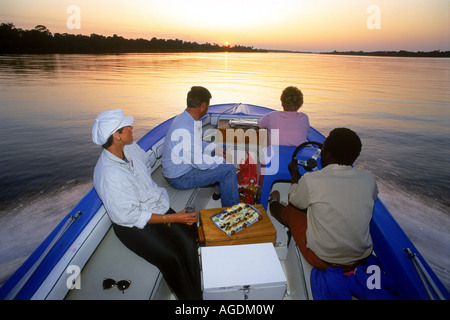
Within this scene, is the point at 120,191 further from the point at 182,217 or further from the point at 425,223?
the point at 425,223

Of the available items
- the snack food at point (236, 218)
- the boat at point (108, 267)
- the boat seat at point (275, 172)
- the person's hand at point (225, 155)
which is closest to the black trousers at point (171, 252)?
the boat at point (108, 267)

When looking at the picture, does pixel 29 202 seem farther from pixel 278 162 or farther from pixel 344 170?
pixel 344 170

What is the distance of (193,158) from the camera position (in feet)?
7.80

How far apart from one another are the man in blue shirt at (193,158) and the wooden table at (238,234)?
53cm

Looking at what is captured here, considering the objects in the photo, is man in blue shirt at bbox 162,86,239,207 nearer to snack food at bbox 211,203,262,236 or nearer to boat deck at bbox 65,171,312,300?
snack food at bbox 211,203,262,236

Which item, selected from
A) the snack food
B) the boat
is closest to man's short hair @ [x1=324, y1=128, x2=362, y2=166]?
the boat

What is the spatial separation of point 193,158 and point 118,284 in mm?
1235

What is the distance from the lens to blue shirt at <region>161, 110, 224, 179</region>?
2336 millimetres

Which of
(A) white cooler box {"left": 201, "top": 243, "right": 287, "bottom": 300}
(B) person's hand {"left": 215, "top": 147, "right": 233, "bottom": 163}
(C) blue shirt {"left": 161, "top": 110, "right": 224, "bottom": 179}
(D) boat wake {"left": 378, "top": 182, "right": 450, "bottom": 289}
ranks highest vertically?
(C) blue shirt {"left": 161, "top": 110, "right": 224, "bottom": 179}

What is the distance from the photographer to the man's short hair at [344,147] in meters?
1.49

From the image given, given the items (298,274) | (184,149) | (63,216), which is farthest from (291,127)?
(63,216)

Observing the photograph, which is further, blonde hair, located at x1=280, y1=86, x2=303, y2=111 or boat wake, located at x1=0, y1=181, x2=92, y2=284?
boat wake, located at x1=0, y1=181, x2=92, y2=284

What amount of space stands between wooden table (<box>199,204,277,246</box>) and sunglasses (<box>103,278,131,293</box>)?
24.6 inches
